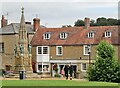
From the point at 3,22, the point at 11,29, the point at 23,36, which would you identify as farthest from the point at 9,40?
the point at 23,36

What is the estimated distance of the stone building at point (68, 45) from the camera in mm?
66250

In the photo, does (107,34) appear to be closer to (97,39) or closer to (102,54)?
(97,39)

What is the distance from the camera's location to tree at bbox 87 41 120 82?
41.3m

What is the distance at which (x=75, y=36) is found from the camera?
6912 centimetres

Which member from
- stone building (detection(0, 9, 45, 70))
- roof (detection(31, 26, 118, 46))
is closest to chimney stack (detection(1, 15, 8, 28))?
stone building (detection(0, 9, 45, 70))

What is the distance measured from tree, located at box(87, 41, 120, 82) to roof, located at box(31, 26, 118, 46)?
21.6 meters

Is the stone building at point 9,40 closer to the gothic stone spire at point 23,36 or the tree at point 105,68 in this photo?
the gothic stone spire at point 23,36

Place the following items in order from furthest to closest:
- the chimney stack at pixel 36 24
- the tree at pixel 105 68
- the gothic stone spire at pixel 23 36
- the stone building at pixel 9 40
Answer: the chimney stack at pixel 36 24
the stone building at pixel 9 40
the gothic stone spire at pixel 23 36
the tree at pixel 105 68

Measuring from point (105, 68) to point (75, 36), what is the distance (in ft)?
87.7

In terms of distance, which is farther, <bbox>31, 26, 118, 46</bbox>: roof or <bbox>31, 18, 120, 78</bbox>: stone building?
<bbox>31, 26, 118, 46</bbox>: roof

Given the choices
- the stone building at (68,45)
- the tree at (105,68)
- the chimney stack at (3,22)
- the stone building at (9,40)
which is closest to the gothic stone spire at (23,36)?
the stone building at (68,45)

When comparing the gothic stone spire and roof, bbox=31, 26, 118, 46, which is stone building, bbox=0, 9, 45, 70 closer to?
roof, bbox=31, 26, 118, 46

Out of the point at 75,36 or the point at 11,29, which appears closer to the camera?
the point at 75,36

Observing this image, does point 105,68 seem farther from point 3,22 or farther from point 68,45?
point 3,22
